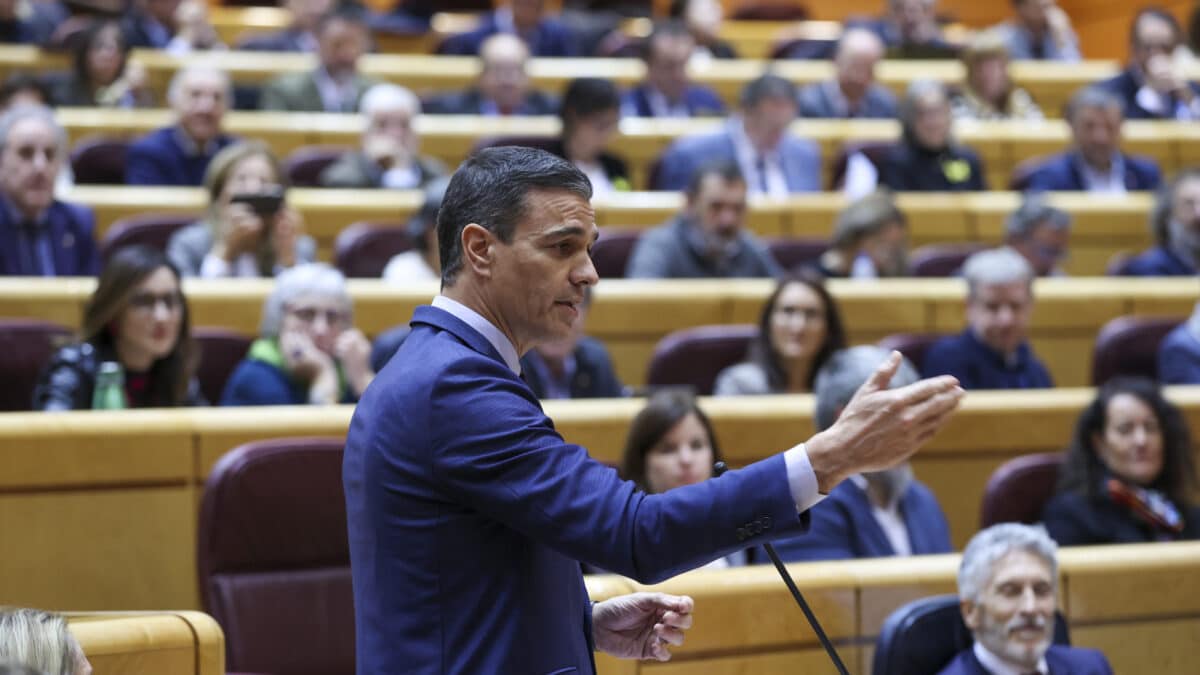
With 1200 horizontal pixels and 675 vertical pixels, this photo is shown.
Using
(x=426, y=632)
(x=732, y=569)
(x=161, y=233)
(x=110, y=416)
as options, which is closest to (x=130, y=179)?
(x=161, y=233)

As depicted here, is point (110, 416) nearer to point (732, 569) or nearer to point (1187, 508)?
point (732, 569)

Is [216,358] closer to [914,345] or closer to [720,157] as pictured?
[914,345]

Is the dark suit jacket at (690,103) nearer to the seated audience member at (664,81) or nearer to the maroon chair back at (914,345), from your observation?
the seated audience member at (664,81)

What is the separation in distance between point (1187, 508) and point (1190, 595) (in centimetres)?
36

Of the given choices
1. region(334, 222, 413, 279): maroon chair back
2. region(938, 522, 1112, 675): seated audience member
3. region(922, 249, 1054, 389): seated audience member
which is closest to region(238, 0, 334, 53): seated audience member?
region(334, 222, 413, 279): maroon chair back

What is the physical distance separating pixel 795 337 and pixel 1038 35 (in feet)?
7.18

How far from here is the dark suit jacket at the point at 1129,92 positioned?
3135 mm

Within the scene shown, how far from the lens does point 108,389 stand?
1.43m

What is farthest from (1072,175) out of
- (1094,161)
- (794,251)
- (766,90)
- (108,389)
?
(108,389)

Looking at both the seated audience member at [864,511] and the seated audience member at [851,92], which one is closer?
the seated audience member at [864,511]

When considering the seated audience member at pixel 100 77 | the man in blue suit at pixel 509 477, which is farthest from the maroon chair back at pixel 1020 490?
the seated audience member at pixel 100 77

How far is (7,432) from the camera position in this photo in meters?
1.22

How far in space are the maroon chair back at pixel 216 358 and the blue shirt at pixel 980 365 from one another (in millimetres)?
799

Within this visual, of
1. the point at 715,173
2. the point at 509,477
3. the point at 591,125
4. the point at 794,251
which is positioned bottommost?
the point at 509,477
